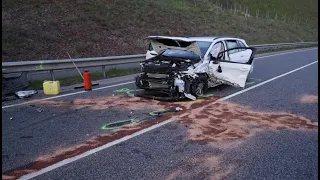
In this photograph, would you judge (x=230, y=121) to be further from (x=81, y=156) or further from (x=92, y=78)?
(x=92, y=78)

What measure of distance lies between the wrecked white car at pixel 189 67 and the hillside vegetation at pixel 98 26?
7857 mm

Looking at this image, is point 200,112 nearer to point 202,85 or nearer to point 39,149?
point 202,85

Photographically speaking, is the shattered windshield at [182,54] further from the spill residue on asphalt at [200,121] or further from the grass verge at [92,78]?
the grass verge at [92,78]

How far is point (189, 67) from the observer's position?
27.6ft

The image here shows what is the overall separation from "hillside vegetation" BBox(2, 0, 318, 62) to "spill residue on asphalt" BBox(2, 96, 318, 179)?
8391 mm

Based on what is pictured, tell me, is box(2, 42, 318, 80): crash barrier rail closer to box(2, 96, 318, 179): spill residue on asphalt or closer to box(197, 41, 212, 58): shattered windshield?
box(2, 96, 318, 179): spill residue on asphalt

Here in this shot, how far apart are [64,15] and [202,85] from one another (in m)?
15.1

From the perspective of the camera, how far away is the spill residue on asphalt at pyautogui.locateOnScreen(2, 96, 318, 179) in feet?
15.5

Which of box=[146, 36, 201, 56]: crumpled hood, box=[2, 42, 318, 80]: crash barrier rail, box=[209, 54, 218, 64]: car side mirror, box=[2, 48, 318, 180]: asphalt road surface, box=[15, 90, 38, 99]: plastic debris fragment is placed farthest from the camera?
box=[2, 42, 318, 80]: crash barrier rail

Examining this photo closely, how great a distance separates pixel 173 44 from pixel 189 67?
1.50m

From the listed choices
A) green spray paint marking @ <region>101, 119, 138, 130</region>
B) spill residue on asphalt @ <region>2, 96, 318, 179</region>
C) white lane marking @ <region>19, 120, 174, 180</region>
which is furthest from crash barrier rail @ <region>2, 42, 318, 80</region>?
white lane marking @ <region>19, 120, 174, 180</region>

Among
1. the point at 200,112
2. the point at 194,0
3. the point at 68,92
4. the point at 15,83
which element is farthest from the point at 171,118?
the point at 194,0

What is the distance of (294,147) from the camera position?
16.7 feet

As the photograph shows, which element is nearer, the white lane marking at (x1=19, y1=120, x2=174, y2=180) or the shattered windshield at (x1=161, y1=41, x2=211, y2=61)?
the white lane marking at (x1=19, y1=120, x2=174, y2=180)
